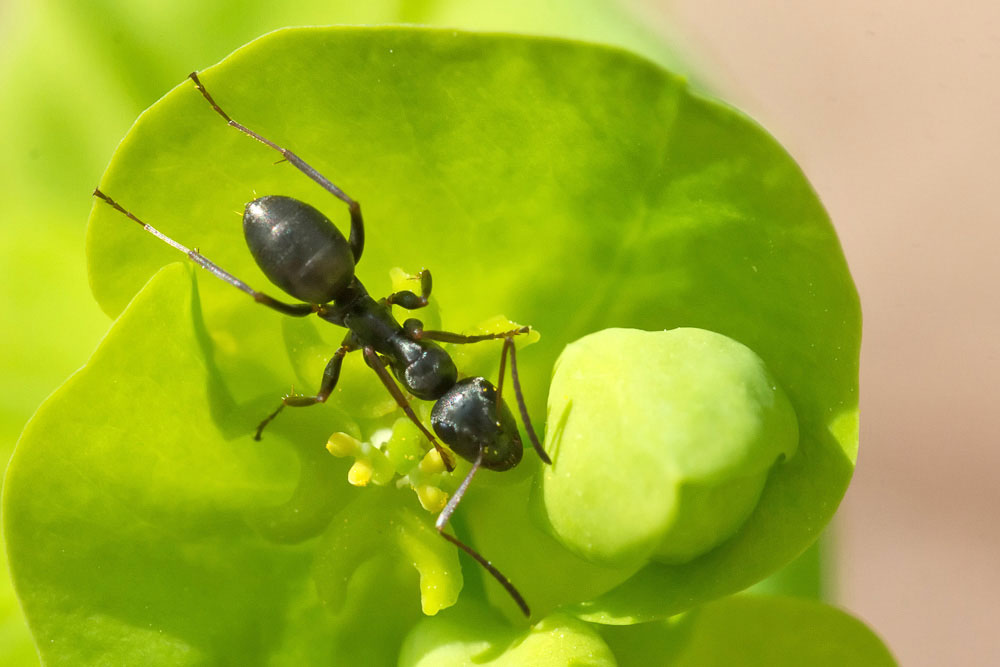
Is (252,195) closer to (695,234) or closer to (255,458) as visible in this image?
(255,458)

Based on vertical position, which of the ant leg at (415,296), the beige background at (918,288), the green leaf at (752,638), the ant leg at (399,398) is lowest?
the beige background at (918,288)

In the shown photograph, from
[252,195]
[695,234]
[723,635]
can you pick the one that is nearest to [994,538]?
[723,635]

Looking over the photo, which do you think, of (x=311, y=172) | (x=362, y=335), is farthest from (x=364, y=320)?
(x=311, y=172)

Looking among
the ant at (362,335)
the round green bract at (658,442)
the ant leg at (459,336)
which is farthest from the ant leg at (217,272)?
the round green bract at (658,442)

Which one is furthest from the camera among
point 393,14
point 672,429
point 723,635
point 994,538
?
point 994,538

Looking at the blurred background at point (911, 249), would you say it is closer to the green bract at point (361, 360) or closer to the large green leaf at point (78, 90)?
the large green leaf at point (78, 90)

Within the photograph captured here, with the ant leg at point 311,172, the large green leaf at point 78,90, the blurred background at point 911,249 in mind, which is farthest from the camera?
the blurred background at point 911,249
